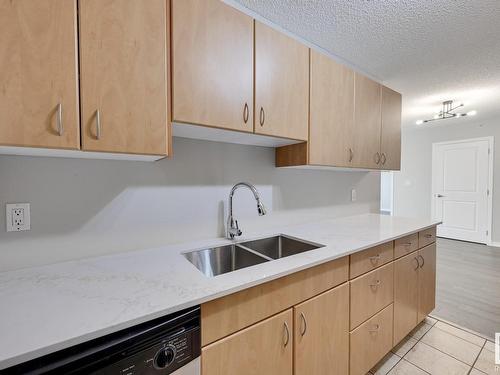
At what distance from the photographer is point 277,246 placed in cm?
167

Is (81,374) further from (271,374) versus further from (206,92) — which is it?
(206,92)

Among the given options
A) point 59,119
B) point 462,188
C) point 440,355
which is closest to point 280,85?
point 59,119

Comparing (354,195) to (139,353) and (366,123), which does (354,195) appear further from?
(139,353)

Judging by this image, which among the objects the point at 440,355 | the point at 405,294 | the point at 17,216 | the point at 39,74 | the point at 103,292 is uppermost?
the point at 39,74

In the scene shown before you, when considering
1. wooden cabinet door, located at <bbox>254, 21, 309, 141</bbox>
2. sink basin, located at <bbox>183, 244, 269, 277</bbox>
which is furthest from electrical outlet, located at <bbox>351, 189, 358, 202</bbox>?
sink basin, located at <bbox>183, 244, 269, 277</bbox>

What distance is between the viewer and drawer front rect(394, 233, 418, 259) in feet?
5.30

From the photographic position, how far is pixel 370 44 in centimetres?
197

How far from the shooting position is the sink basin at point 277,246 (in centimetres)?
152

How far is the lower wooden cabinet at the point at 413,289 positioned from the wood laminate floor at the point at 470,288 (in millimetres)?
381

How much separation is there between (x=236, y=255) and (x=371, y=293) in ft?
2.80

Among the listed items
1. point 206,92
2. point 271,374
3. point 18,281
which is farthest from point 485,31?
point 18,281

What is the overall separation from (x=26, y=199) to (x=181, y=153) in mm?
717

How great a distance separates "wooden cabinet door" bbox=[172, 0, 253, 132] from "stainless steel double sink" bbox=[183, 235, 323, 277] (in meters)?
0.70

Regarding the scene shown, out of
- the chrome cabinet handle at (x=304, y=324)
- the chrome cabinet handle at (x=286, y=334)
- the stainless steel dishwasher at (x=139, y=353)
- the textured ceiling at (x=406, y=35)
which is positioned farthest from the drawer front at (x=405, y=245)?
the textured ceiling at (x=406, y=35)
